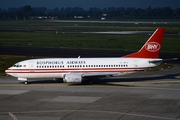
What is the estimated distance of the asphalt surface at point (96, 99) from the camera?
3700 cm

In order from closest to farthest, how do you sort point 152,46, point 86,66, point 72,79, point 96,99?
1. point 96,99
2. point 72,79
3. point 86,66
4. point 152,46

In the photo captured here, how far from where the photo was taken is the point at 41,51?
297 ft

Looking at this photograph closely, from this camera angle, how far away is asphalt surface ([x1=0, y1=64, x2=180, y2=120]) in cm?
3700

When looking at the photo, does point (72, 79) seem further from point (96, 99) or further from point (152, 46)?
point (152, 46)

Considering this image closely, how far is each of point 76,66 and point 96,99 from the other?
33.5 ft

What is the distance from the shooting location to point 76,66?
A: 53.0 m

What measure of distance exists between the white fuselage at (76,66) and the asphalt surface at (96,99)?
1603 millimetres

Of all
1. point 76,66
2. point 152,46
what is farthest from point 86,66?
point 152,46

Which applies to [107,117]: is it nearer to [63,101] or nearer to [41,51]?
[63,101]

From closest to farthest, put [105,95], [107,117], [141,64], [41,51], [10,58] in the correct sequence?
[107,117] < [105,95] < [141,64] < [10,58] < [41,51]

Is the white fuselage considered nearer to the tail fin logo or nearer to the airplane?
the airplane

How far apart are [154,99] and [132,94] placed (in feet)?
11.4

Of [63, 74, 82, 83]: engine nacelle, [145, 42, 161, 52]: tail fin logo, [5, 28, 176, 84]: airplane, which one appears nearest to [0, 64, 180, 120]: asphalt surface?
[63, 74, 82, 83]: engine nacelle

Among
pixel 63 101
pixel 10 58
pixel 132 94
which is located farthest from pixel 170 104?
pixel 10 58
